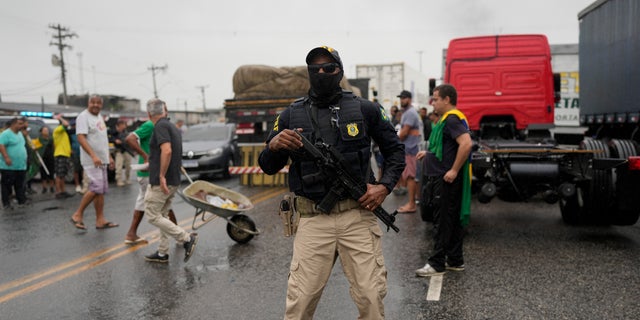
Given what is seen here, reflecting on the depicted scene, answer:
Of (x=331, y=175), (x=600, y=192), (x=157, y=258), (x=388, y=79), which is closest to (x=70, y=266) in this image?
(x=157, y=258)

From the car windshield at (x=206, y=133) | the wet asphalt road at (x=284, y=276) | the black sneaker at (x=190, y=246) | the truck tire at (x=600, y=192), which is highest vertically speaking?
the car windshield at (x=206, y=133)

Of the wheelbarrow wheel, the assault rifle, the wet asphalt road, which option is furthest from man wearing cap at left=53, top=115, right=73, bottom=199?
the assault rifle

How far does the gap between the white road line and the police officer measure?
1.65 meters

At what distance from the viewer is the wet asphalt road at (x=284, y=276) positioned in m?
4.51

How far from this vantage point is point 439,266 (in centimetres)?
544

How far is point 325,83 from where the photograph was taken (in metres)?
3.25

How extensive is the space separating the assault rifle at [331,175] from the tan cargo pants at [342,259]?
12cm

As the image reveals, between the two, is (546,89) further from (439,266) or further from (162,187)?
(162,187)

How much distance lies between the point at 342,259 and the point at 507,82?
297 inches

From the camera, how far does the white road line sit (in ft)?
15.6

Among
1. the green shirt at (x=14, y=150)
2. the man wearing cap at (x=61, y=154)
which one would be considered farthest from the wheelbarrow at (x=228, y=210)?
the man wearing cap at (x=61, y=154)

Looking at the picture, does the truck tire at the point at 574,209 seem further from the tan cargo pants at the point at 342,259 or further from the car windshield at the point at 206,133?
the car windshield at the point at 206,133

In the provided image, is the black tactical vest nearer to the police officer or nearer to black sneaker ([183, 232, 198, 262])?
the police officer

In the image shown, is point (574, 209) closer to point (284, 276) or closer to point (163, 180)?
point (284, 276)
